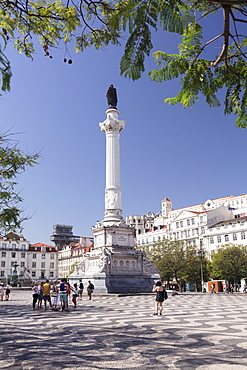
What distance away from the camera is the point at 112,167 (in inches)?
1574

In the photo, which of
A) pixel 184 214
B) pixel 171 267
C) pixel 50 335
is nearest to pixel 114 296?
pixel 50 335

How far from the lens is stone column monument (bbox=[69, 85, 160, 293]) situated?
33156 mm

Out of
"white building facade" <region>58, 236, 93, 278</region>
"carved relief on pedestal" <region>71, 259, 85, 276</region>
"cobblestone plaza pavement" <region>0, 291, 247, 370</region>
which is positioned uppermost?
"white building facade" <region>58, 236, 93, 278</region>

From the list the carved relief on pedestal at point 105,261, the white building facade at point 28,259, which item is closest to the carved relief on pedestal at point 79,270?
the carved relief on pedestal at point 105,261

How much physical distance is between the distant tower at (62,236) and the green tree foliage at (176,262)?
210ft

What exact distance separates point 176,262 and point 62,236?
7101cm

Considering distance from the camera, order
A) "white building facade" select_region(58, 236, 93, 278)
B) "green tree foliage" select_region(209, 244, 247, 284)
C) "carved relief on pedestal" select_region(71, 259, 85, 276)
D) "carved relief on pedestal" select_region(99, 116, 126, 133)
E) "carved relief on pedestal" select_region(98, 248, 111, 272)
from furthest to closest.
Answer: "white building facade" select_region(58, 236, 93, 278)
"green tree foliage" select_region(209, 244, 247, 284)
"carved relief on pedestal" select_region(99, 116, 126, 133)
"carved relief on pedestal" select_region(71, 259, 85, 276)
"carved relief on pedestal" select_region(98, 248, 111, 272)

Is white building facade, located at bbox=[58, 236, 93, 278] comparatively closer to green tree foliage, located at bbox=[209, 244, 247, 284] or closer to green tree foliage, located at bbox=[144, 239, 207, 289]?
green tree foliage, located at bbox=[144, 239, 207, 289]

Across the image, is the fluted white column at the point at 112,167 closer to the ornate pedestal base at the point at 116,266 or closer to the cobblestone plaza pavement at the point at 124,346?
the ornate pedestal base at the point at 116,266

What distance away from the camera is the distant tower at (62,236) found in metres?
117

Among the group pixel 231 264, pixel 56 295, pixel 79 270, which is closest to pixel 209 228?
pixel 231 264

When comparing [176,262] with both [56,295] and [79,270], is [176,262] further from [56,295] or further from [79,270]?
[56,295]

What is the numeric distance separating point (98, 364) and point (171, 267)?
4906 cm

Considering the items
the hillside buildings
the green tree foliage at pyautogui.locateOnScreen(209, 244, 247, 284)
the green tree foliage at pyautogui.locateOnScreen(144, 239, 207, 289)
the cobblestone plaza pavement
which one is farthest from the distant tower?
the cobblestone plaza pavement
